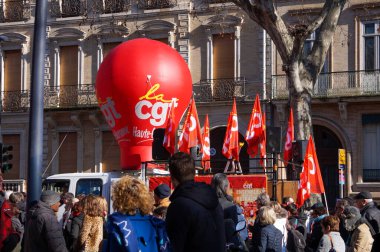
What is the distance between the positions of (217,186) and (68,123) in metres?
26.4

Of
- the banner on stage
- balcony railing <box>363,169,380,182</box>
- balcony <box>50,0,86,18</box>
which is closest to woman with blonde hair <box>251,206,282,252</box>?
the banner on stage

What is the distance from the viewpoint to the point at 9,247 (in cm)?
1106

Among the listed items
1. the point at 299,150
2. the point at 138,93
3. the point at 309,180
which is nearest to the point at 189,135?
the point at 299,150

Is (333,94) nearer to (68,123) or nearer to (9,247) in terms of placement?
(68,123)

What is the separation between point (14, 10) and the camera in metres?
37.1

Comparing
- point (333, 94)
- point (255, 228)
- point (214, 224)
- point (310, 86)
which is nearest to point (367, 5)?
point (333, 94)

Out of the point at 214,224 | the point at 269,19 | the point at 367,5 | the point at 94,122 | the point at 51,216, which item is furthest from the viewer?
the point at 94,122

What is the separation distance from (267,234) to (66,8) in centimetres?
2738

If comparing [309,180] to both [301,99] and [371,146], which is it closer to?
[301,99]

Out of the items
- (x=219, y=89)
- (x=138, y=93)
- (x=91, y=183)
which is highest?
(x=219, y=89)

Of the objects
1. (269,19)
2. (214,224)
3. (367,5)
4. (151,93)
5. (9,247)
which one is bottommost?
(9,247)

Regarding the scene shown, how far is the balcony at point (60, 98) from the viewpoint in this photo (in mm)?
35188

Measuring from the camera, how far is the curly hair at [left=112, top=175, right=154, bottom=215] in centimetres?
641

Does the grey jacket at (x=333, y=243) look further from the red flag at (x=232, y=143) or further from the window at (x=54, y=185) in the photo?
the window at (x=54, y=185)
